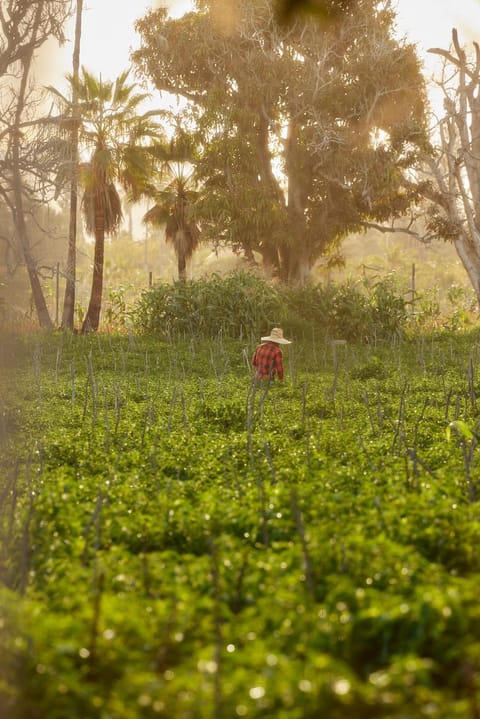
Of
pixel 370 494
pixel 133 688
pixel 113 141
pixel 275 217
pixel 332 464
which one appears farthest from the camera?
pixel 275 217

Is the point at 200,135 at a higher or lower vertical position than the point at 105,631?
higher

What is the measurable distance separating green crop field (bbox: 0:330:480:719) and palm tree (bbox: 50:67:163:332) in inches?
466

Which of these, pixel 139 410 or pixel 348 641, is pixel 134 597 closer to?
pixel 348 641

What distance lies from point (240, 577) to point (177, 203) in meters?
17.1

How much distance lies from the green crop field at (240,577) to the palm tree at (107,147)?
1182 centimetres

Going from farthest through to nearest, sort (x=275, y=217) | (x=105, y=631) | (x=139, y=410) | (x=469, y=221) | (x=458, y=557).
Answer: (x=469, y=221) → (x=275, y=217) → (x=139, y=410) → (x=458, y=557) → (x=105, y=631)

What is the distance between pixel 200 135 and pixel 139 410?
1257 centimetres

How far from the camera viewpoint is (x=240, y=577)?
354cm

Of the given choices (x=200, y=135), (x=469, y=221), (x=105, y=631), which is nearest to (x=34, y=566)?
(x=105, y=631)

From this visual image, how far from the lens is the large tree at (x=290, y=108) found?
18.8m

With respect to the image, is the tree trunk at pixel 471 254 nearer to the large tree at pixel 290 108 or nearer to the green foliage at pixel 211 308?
the large tree at pixel 290 108

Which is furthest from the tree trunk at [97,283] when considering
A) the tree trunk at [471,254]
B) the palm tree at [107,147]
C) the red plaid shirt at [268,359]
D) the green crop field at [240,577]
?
the green crop field at [240,577]

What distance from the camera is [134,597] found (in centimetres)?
343

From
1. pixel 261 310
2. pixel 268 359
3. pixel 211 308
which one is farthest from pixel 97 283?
pixel 268 359
